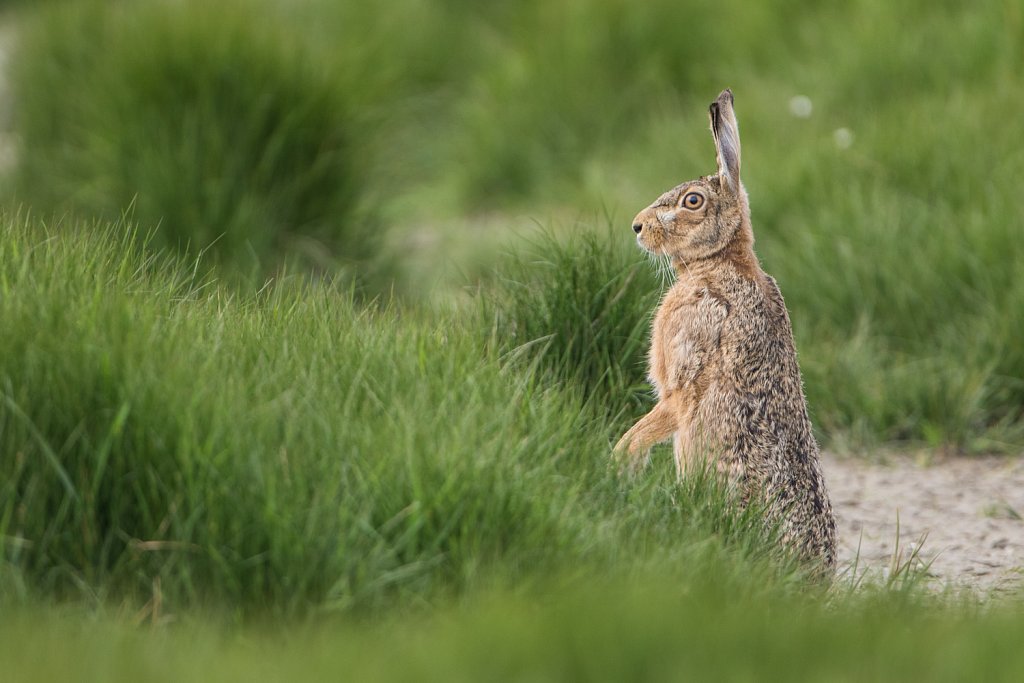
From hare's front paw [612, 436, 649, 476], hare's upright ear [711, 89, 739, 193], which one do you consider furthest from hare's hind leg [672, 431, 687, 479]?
hare's upright ear [711, 89, 739, 193]

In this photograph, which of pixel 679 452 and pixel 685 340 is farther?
pixel 685 340

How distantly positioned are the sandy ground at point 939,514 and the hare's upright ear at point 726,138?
127 cm

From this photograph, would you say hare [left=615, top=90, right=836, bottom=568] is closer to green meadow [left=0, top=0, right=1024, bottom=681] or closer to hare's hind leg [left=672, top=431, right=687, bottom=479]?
hare's hind leg [left=672, top=431, right=687, bottom=479]

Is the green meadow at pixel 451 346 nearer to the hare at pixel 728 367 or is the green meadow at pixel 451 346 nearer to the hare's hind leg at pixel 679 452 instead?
the hare's hind leg at pixel 679 452

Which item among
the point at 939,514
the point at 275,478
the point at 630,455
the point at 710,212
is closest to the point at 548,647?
the point at 275,478

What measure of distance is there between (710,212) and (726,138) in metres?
0.25

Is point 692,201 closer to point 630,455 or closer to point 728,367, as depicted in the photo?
point 728,367

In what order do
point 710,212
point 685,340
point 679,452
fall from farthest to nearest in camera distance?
1. point 710,212
2. point 685,340
3. point 679,452

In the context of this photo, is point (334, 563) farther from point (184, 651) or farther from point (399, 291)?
point (399, 291)

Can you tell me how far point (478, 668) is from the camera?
93.8 inches

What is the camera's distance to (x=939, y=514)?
17.9 ft

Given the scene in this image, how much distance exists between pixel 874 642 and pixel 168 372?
5.55 ft

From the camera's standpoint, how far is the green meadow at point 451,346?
275 centimetres

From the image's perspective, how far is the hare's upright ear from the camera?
4.59m
